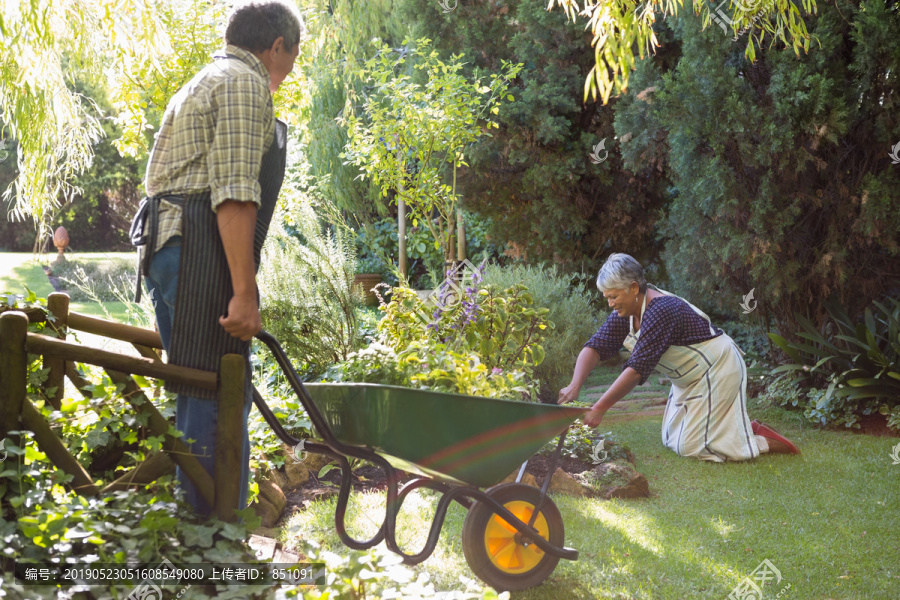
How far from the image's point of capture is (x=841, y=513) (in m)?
3.46

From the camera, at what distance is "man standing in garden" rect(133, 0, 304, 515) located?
186 centimetres

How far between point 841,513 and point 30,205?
536 cm

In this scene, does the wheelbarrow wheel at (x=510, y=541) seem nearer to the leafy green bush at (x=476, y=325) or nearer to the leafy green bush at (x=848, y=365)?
the leafy green bush at (x=476, y=325)

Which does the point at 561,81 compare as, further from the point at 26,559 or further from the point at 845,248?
the point at 26,559

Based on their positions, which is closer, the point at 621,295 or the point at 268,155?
the point at 268,155

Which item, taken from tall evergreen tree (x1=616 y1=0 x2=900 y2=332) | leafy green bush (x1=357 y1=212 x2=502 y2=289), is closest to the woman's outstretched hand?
tall evergreen tree (x1=616 y1=0 x2=900 y2=332)

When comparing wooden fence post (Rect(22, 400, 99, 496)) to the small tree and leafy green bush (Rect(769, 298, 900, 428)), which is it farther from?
the small tree

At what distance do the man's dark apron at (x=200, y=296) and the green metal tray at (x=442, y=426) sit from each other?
0.36 metres

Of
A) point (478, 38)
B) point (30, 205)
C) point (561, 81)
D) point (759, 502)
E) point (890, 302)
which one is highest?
point (478, 38)

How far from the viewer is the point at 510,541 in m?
2.62

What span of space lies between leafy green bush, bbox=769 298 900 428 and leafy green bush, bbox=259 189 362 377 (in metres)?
3.06

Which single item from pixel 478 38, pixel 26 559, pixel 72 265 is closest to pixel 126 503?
pixel 26 559

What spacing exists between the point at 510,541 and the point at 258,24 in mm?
1825

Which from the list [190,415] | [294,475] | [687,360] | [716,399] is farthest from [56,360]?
[716,399]
